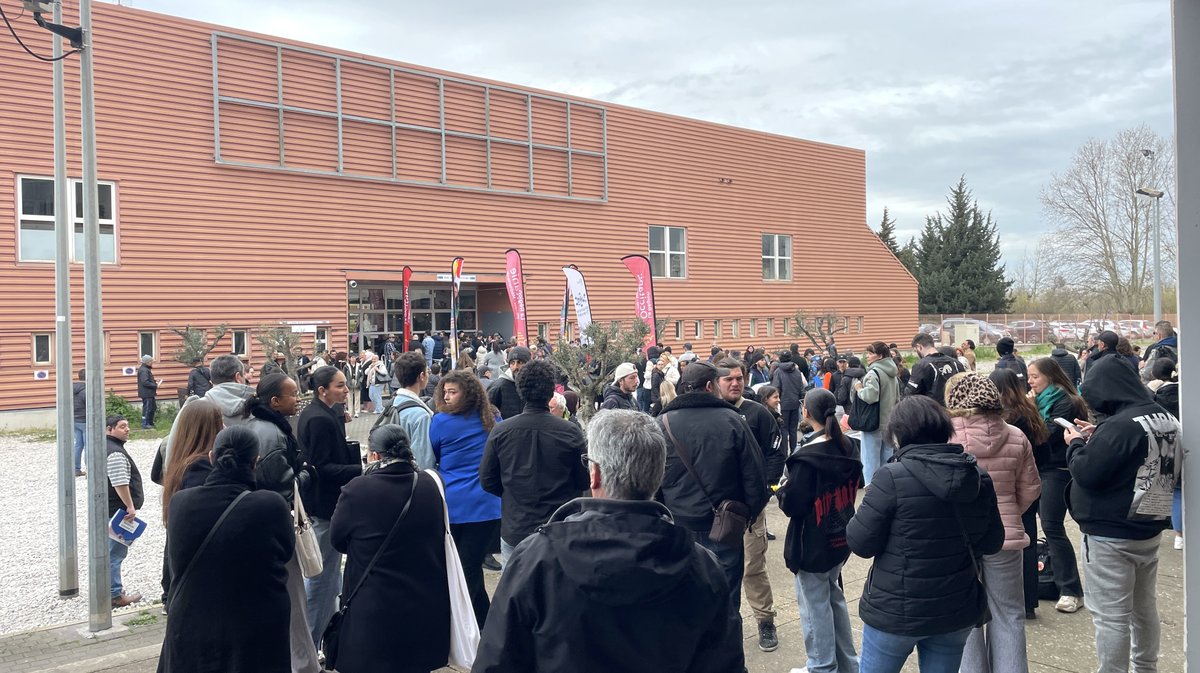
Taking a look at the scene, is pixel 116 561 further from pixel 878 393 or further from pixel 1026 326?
pixel 1026 326

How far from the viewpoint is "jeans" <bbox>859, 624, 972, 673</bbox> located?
3.40m

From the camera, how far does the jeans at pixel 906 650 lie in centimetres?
340

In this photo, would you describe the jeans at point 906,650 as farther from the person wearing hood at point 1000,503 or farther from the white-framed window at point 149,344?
the white-framed window at point 149,344

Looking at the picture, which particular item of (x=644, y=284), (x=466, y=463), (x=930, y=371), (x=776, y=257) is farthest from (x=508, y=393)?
(x=776, y=257)

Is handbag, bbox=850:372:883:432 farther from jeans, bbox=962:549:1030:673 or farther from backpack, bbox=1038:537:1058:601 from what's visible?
jeans, bbox=962:549:1030:673

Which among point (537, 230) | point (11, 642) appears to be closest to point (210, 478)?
point (11, 642)

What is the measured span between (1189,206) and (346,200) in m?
21.8

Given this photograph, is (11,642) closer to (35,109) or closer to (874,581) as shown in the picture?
(874,581)

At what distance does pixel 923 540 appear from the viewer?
130 inches

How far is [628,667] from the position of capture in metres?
2.14

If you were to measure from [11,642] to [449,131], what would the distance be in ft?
66.6

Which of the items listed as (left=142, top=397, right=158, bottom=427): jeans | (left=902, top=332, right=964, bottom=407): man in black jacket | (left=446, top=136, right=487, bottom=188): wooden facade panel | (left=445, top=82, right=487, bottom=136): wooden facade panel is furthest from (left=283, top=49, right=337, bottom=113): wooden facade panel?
(left=902, top=332, right=964, bottom=407): man in black jacket

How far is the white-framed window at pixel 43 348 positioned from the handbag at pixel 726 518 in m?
18.9

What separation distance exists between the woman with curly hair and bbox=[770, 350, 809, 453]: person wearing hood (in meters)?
7.06
